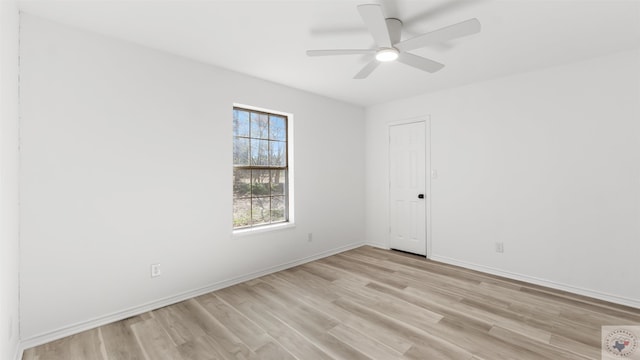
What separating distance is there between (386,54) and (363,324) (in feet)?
7.26

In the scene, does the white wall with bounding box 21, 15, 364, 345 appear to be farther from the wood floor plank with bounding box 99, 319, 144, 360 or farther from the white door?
the white door

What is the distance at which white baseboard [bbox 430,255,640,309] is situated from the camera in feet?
9.07

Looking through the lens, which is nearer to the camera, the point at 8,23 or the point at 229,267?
the point at 8,23

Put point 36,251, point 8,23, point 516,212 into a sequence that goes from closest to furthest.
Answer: point 8,23
point 36,251
point 516,212

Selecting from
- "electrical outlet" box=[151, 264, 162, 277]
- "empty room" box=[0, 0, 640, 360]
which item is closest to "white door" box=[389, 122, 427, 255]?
"empty room" box=[0, 0, 640, 360]

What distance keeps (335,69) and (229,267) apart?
253cm

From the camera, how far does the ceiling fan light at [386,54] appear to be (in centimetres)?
222

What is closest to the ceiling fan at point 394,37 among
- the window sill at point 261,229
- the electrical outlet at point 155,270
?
the window sill at point 261,229

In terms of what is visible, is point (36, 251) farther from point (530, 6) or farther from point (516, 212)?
point (516, 212)

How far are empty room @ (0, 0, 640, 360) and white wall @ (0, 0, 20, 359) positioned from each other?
0.03 metres

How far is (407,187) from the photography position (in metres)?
4.48

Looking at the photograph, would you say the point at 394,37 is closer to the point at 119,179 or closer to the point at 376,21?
the point at 376,21

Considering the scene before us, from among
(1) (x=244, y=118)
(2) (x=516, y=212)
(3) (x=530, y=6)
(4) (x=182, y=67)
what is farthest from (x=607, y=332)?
(4) (x=182, y=67)

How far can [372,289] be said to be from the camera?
3123 millimetres
